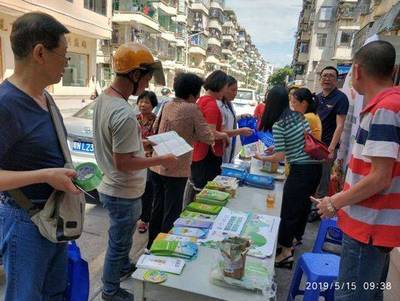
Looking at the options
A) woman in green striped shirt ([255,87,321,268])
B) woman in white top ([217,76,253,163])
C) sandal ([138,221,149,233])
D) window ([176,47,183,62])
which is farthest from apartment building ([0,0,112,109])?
window ([176,47,183,62])

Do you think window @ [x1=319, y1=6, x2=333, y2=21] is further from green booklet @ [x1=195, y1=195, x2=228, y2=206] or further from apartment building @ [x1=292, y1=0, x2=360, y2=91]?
green booklet @ [x1=195, y1=195, x2=228, y2=206]

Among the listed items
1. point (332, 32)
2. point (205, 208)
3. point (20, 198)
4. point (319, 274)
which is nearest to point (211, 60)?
point (332, 32)

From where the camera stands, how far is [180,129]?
2.73m

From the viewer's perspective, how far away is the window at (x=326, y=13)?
98.2 ft

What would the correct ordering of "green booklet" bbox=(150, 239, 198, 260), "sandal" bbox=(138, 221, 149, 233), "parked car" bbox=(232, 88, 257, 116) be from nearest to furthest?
"green booklet" bbox=(150, 239, 198, 260), "sandal" bbox=(138, 221, 149, 233), "parked car" bbox=(232, 88, 257, 116)

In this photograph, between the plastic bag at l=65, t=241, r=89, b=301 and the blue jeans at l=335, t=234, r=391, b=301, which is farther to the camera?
the plastic bag at l=65, t=241, r=89, b=301

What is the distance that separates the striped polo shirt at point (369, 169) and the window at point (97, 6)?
19.1 metres

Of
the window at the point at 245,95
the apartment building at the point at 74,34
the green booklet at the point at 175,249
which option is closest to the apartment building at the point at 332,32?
the window at the point at 245,95

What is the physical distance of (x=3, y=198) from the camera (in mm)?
1384

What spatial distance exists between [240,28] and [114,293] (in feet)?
257

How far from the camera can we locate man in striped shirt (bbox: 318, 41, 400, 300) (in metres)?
1.41

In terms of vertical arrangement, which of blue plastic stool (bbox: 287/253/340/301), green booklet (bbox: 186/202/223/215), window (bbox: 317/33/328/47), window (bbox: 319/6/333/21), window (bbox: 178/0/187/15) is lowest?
blue plastic stool (bbox: 287/253/340/301)

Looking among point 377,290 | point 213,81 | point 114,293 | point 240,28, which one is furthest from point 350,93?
point 240,28

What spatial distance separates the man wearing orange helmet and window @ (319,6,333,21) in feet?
108
